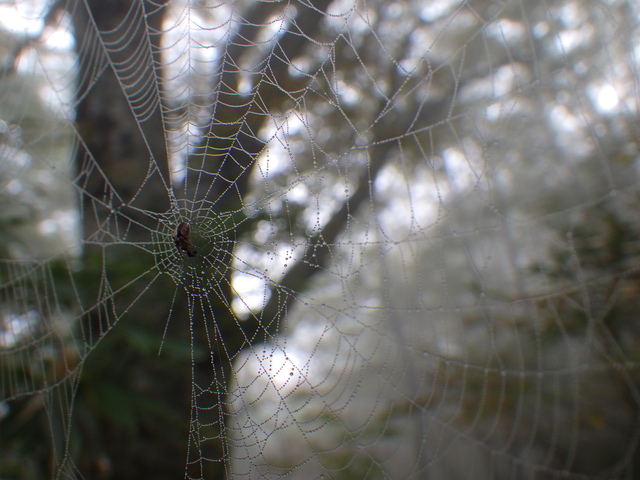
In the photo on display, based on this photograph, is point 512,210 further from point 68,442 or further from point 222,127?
point 68,442

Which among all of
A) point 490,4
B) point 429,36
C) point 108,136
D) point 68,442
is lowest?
point 68,442

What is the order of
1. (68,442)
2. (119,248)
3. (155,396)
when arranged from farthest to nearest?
(155,396), (119,248), (68,442)

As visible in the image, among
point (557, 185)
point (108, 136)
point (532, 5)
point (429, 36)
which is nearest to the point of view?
point (108, 136)

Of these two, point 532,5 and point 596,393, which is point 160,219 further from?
point 596,393

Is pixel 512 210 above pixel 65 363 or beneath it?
above

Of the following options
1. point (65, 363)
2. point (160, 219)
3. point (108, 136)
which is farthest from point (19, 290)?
point (108, 136)

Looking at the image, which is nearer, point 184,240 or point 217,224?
point 184,240

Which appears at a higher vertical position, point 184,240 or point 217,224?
point 217,224

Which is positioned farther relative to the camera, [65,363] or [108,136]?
[108,136]

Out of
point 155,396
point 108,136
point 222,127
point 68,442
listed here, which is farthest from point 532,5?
point 68,442
